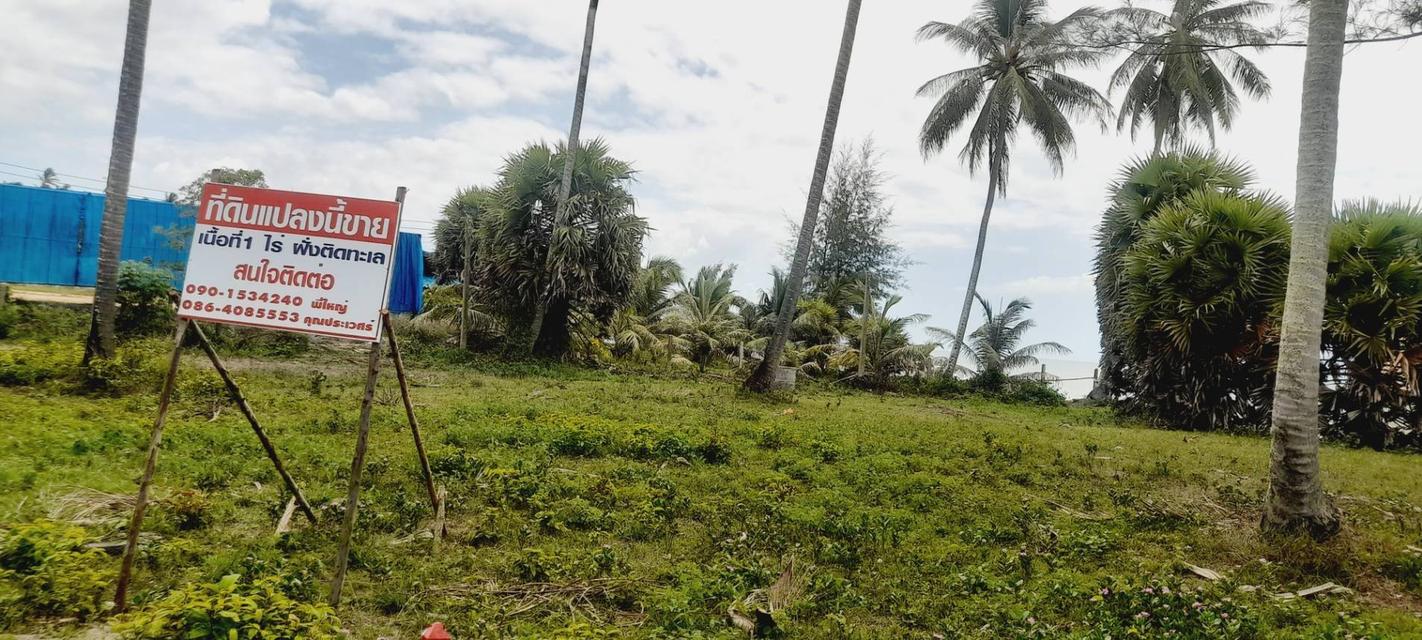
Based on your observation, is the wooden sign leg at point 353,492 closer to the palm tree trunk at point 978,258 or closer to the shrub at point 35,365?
the shrub at point 35,365

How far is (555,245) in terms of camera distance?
51.6 ft

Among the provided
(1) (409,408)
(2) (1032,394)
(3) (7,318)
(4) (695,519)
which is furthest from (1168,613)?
(2) (1032,394)

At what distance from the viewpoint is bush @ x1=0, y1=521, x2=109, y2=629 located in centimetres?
351

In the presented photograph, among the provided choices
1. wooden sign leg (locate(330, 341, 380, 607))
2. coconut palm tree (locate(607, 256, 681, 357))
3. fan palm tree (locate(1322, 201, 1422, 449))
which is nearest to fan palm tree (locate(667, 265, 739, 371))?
coconut palm tree (locate(607, 256, 681, 357))

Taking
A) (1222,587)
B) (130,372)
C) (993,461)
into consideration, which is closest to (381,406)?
(130,372)

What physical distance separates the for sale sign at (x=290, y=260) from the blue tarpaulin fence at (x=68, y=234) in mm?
10933

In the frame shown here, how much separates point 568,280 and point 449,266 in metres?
7.77

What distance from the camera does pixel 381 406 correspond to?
9.39 meters

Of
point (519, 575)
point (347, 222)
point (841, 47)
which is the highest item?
point (841, 47)

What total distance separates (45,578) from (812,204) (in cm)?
1143

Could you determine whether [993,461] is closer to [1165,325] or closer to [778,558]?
[778,558]

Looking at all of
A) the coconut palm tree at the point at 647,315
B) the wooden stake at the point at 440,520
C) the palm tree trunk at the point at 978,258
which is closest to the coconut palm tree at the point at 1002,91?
the palm tree trunk at the point at 978,258

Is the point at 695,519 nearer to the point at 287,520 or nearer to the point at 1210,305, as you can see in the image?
the point at 287,520

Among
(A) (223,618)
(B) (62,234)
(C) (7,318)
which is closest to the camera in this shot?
(A) (223,618)
